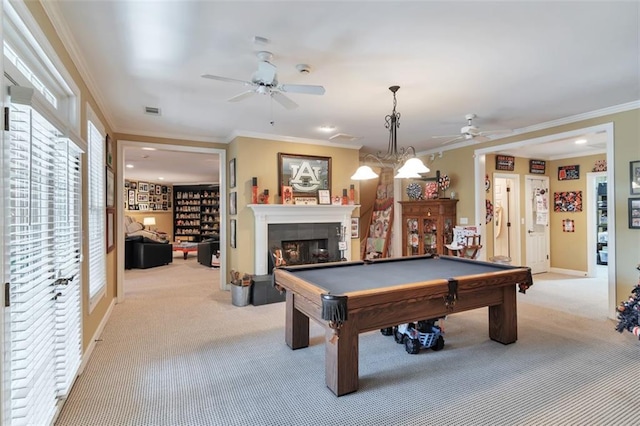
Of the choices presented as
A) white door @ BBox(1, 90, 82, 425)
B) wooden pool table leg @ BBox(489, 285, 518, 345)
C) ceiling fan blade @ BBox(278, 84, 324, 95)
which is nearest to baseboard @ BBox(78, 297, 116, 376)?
white door @ BBox(1, 90, 82, 425)

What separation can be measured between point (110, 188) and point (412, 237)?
516cm

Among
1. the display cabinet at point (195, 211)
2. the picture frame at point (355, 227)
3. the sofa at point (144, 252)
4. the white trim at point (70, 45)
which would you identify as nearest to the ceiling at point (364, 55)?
the white trim at point (70, 45)

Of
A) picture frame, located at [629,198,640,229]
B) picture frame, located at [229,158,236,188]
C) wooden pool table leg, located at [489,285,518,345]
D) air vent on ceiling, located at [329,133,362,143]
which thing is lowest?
wooden pool table leg, located at [489,285,518,345]

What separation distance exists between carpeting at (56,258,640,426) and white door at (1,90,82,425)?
1.48ft

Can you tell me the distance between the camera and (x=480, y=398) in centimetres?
234

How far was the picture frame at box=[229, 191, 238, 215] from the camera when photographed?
519 cm

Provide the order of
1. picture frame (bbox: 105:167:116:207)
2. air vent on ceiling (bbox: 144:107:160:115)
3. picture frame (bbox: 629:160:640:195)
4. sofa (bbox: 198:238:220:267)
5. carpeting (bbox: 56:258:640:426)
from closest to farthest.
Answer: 1. carpeting (bbox: 56:258:640:426)
2. picture frame (bbox: 629:160:640:195)
3. air vent on ceiling (bbox: 144:107:160:115)
4. picture frame (bbox: 105:167:116:207)
5. sofa (bbox: 198:238:220:267)

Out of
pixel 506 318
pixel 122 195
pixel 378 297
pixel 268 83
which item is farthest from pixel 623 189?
pixel 122 195

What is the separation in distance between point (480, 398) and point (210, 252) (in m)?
6.78

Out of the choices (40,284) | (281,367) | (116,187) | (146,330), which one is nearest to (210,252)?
(116,187)

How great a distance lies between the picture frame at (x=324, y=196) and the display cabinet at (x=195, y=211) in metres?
8.10

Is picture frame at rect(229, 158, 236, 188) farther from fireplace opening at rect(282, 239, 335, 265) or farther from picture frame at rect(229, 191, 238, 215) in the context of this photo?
fireplace opening at rect(282, 239, 335, 265)

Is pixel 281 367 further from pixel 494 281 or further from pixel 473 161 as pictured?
pixel 473 161

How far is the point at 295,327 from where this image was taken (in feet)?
10.5
